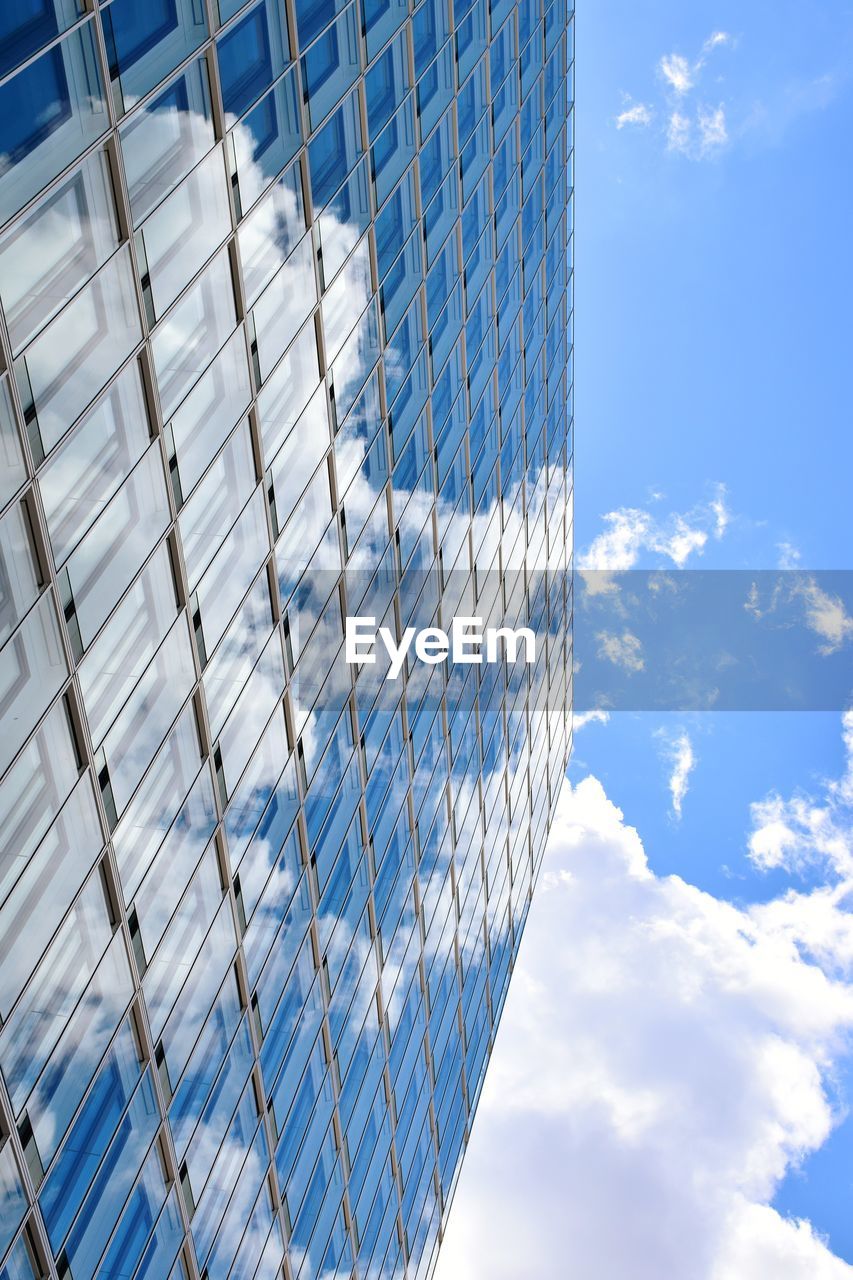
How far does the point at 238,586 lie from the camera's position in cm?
2045

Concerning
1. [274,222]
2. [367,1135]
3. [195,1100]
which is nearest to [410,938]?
[367,1135]

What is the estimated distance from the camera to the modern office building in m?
14.5

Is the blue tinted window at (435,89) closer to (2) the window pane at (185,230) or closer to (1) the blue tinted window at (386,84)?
(1) the blue tinted window at (386,84)

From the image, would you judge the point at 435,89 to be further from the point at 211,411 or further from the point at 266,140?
the point at 211,411

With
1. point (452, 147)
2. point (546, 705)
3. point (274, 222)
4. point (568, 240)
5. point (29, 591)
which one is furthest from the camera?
point (546, 705)

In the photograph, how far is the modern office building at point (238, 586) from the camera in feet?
47.5

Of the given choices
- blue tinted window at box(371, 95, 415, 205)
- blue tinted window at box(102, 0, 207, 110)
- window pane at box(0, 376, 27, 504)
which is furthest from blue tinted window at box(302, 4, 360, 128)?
window pane at box(0, 376, 27, 504)

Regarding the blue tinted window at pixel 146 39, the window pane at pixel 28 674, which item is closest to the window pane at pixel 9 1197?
the window pane at pixel 28 674

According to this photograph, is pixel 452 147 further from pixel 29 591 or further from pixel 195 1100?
pixel 195 1100

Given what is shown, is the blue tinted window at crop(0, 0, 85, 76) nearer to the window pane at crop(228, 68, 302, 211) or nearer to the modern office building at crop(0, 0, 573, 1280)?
the modern office building at crop(0, 0, 573, 1280)

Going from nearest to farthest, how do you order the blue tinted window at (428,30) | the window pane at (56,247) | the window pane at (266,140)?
the window pane at (56,247) < the window pane at (266,140) < the blue tinted window at (428,30)

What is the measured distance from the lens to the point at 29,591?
1404 cm

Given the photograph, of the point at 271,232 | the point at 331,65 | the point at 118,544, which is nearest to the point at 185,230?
the point at 271,232

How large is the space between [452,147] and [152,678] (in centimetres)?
2008
